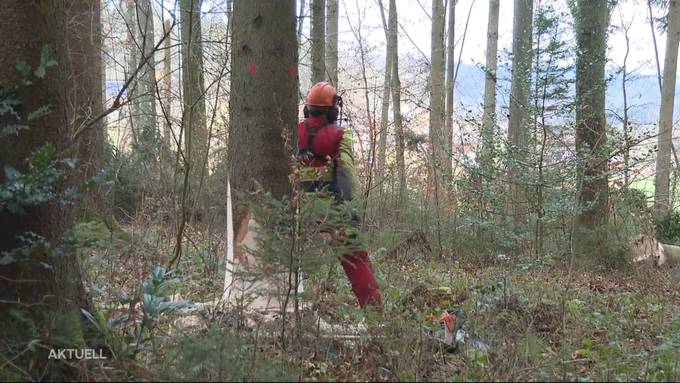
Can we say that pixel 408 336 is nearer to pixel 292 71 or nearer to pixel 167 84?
pixel 292 71

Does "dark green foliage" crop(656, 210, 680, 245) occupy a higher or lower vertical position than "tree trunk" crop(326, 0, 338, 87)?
lower

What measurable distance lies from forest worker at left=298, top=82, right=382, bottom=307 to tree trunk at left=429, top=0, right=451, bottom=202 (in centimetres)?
446

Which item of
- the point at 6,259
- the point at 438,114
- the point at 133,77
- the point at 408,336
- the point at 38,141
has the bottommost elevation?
the point at 408,336

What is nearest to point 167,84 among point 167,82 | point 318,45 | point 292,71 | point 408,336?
point 167,82

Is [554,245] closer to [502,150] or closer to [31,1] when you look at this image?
[502,150]

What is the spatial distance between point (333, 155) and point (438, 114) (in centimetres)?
875

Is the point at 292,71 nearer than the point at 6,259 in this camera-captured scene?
No

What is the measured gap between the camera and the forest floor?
2.78 m

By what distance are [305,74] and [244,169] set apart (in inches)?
535

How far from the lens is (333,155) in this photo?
14.9 feet

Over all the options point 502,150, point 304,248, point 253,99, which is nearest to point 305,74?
point 502,150

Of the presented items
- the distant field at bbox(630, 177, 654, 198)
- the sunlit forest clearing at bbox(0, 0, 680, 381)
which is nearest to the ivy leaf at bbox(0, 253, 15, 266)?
the sunlit forest clearing at bbox(0, 0, 680, 381)

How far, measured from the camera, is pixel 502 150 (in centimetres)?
852

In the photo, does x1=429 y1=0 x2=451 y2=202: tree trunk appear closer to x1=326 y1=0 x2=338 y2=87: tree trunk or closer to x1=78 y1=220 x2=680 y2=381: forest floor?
x1=326 y1=0 x2=338 y2=87: tree trunk
